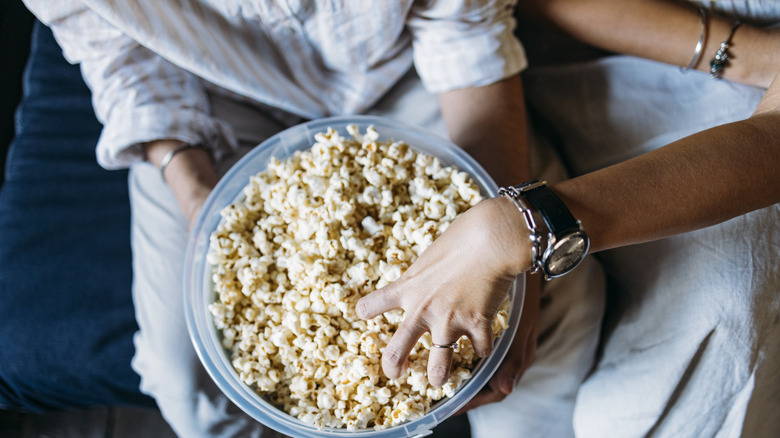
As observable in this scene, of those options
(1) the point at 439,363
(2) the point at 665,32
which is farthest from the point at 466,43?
(1) the point at 439,363

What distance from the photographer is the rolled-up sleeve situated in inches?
27.4

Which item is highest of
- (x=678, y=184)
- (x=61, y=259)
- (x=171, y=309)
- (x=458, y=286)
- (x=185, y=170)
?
(x=678, y=184)

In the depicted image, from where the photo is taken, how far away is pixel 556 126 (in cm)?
87

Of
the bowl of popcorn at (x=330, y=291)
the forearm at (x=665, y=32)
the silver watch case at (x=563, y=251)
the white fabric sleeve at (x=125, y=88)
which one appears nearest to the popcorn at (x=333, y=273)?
the bowl of popcorn at (x=330, y=291)

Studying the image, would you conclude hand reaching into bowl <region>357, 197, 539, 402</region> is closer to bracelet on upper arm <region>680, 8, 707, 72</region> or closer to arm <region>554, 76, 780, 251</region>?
arm <region>554, 76, 780, 251</region>

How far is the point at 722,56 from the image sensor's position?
2.40 feet

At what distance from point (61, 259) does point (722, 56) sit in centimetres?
115

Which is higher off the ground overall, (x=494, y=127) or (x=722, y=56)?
(x=722, y=56)

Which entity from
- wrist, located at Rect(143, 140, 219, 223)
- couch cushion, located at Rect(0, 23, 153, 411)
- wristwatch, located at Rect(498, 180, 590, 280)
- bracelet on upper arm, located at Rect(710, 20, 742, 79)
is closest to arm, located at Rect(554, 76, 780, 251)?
wristwatch, located at Rect(498, 180, 590, 280)

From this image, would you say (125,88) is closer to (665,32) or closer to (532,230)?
(532,230)

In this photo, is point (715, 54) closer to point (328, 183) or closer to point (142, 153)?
point (328, 183)

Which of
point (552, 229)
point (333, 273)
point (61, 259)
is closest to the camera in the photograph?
point (552, 229)

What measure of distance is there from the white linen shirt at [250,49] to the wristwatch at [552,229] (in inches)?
11.2

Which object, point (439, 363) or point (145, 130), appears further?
point (145, 130)
